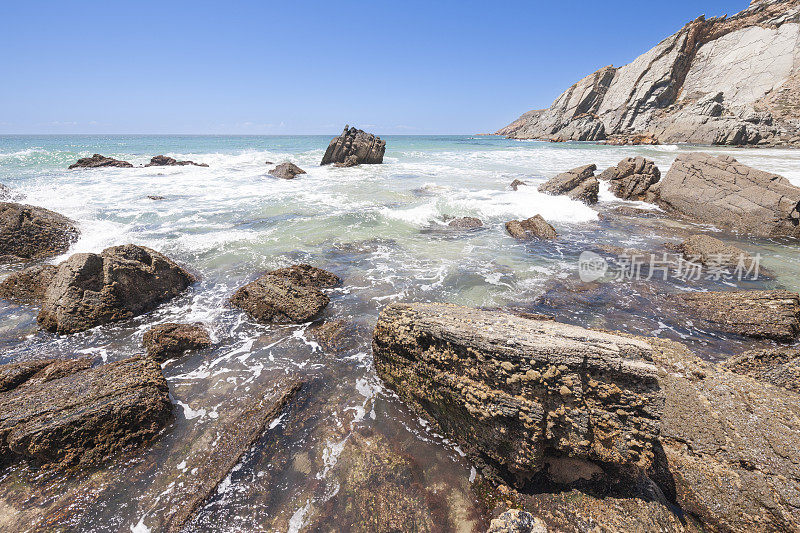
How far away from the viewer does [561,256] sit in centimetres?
962

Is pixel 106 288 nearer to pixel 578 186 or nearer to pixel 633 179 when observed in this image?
pixel 578 186

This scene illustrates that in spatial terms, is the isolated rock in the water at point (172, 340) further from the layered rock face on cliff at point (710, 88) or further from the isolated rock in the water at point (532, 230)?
the layered rock face on cliff at point (710, 88)

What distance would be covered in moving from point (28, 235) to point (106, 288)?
5849 millimetres

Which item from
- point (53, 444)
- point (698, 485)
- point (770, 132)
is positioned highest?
point (770, 132)

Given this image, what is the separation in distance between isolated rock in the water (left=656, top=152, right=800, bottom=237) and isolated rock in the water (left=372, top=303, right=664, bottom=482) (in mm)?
13983

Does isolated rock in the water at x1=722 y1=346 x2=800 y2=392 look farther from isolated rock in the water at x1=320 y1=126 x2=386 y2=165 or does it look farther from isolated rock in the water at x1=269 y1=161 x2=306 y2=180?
isolated rock in the water at x1=320 y1=126 x2=386 y2=165

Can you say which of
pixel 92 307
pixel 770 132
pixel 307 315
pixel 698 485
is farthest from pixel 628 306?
pixel 770 132

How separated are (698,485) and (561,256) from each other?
286 inches

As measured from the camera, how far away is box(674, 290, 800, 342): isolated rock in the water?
5492 mm

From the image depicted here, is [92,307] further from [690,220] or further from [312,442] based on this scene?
[690,220]

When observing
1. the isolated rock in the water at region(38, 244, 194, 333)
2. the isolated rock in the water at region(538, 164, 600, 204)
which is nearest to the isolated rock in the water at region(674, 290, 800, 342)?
the isolated rock in the water at region(538, 164, 600, 204)

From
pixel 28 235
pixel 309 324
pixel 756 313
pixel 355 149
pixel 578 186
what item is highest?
pixel 355 149

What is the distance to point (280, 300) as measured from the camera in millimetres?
6449

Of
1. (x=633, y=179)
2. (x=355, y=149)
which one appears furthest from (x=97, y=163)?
(x=633, y=179)
